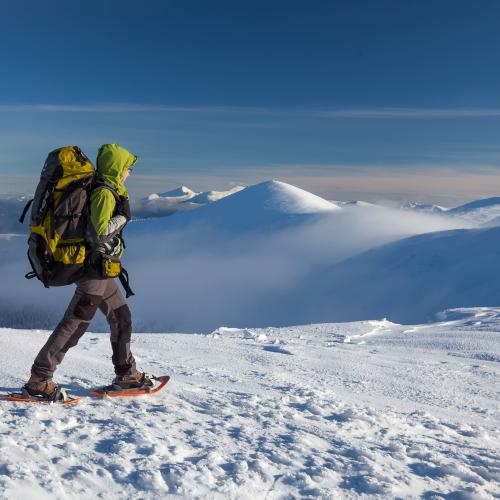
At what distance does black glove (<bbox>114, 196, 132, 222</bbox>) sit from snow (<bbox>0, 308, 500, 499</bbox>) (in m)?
1.69

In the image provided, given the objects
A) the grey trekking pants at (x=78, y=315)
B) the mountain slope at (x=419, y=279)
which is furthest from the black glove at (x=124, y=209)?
the mountain slope at (x=419, y=279)

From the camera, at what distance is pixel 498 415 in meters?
5.57

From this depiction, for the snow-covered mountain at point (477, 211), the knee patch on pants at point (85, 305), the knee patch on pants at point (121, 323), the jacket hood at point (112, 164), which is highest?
the snow-covered mountain at point (477, 211)

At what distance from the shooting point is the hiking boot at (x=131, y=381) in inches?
190

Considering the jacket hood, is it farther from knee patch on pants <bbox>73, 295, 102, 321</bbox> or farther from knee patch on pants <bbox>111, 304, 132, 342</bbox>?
knee patch on pants <bbox>111, 304, 132, 342</bbox>

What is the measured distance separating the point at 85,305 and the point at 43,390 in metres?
0.83

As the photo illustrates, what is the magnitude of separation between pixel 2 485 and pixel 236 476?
1427mm

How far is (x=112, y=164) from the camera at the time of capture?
4.29m

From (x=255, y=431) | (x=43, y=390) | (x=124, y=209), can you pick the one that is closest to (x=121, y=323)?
(x=43, y=390)

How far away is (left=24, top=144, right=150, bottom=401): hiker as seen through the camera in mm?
4176

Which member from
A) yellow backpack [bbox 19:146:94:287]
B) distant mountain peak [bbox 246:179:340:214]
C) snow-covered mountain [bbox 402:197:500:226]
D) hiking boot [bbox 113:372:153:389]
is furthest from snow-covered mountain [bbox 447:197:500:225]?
yellow backpack [bbox 19:146:94:287]

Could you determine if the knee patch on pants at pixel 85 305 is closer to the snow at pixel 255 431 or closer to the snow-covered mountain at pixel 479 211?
the snow at pixel 255 431

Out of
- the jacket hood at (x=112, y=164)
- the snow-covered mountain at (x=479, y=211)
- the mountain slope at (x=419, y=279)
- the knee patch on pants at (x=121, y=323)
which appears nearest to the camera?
the jacket hood at (x=112, y=164)

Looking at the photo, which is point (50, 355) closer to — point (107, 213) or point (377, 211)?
point (107, 213)
